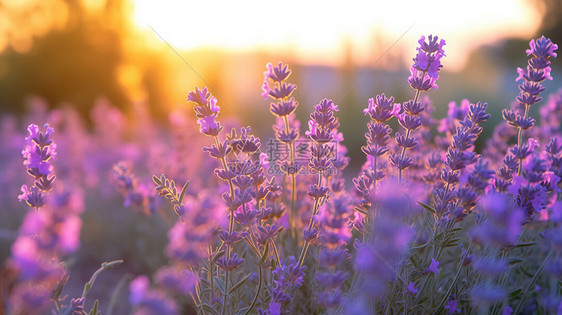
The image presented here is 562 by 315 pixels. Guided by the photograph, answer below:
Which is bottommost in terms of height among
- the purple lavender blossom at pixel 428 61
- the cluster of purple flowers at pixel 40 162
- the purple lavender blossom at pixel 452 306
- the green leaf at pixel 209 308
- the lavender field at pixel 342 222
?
the purple lavender blossom at pixel 452 306

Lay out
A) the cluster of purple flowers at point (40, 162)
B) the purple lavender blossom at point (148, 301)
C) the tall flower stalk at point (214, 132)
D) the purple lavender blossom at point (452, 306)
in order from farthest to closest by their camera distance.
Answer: the purple lavender blossom at point (452, 306), the tall flower stalk at point (214, 132), the cluster of purple flowers at point (40, 162), the purple lavender blossom at point (148, 301)

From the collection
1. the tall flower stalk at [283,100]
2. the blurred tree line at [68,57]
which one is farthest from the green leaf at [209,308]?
the blurred tree line at [68,57]

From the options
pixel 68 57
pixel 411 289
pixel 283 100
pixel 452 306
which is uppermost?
pixel 68 57

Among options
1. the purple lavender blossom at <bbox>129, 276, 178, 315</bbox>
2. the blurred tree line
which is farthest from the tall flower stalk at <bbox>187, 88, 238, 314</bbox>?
the blurred tree line

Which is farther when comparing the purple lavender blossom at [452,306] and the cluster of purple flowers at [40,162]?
the purple lavender blossom at [452,306]

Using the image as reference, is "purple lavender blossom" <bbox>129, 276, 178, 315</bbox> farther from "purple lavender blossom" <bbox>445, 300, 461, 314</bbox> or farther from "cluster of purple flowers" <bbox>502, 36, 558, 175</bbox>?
"cluster of purple flowers" <bbox>502, 36, 558, 175</bbox>

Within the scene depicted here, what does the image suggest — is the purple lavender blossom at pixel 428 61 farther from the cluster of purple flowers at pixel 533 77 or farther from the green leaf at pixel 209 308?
the green leaf at pixel 209 308

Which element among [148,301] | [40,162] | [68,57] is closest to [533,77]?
[148,301]

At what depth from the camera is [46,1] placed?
470 inches

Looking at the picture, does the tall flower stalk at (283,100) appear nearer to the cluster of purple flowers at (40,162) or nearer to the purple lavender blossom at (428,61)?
the purple lavender blossom at (428,61)

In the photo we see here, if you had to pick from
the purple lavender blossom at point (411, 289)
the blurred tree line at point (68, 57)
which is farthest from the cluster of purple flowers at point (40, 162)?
the blurred tree line at point (68, 57)

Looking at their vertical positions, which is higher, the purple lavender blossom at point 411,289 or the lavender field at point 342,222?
the lavender field at point 342,222

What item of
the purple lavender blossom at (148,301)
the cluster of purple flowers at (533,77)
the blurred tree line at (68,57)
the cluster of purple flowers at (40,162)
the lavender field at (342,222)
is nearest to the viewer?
the purple lavender blossom at (148,301)

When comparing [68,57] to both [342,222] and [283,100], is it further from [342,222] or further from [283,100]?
[342,222]
